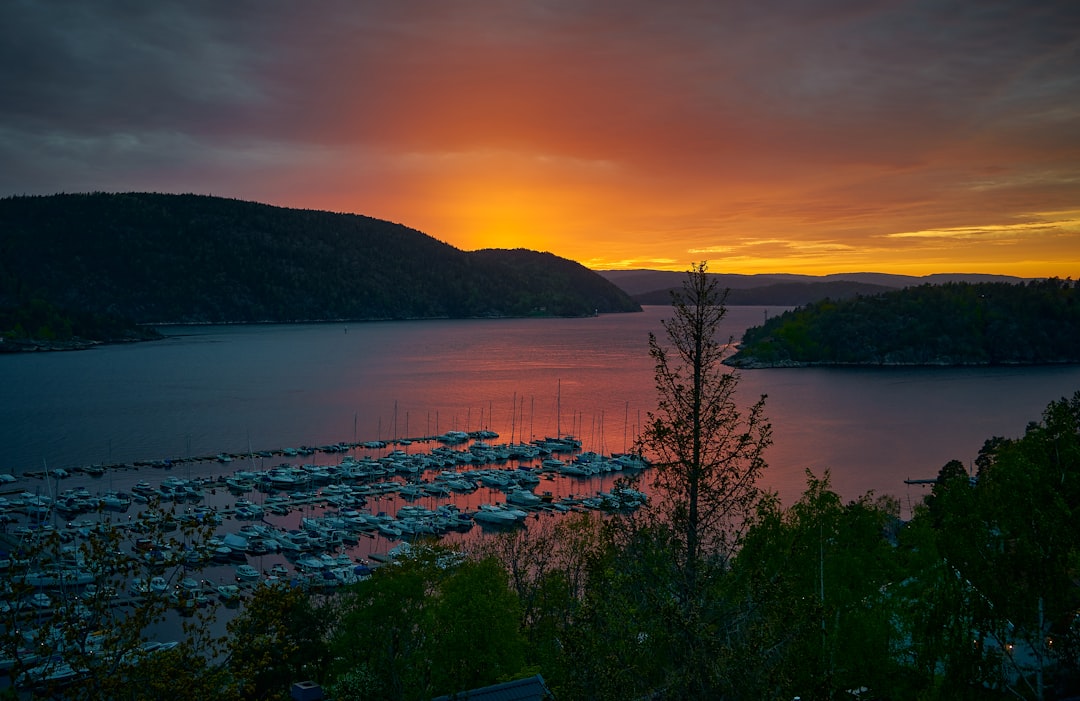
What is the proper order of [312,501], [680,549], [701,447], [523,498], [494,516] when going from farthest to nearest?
[312,501], [523,498], [494,516], [701,447], [680,549]

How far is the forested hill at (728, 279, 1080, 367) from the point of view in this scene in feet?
306

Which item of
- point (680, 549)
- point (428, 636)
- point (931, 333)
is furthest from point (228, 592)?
point (931, 333)

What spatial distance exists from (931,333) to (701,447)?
102 metres

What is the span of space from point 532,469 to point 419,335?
105072 millimetres

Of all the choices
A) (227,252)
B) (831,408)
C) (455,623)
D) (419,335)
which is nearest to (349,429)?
(831,408)

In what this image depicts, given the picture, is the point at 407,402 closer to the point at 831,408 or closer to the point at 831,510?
the point at 831,408

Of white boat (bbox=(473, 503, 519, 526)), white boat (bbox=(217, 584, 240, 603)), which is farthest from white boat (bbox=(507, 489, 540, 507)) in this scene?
white boat (bbox=(217, 584, 240, 603))

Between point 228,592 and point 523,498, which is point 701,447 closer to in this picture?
point 228,592

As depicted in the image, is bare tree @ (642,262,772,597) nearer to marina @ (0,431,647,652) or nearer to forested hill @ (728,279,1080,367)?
marina @ (0,431,647,652)

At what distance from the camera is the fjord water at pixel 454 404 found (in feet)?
152

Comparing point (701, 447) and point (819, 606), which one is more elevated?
point (701, 447)

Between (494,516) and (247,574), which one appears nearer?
(247,574)

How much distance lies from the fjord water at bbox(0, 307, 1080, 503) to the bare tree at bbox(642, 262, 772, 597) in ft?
99.5

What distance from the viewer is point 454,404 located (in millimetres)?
63969
